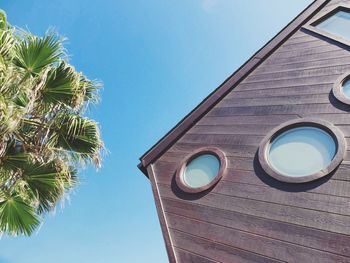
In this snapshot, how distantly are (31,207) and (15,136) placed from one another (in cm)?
94

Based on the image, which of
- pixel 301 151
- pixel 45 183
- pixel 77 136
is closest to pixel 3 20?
pixel 77 136

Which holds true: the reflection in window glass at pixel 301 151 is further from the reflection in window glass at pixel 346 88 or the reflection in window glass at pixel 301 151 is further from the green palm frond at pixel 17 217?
the green palm frond at pixel 17 217

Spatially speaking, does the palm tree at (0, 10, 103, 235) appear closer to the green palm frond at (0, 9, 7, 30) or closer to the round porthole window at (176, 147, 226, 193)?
the green palm frond at (0, 9, 7, 30)

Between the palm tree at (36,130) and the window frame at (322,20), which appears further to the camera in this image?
the window frame at (322,20)

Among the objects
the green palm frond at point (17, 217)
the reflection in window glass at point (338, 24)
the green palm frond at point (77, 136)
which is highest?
the reflection in window glass at point (338, 24)

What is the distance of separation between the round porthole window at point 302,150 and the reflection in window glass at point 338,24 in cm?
223

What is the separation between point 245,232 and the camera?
3326 mm

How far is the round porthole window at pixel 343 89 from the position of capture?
406 centimetres

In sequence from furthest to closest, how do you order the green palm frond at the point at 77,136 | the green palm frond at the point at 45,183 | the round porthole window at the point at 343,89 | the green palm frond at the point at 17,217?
the green palm frond at the point at 77,136 < the green palm frond at the point at 45,183 < the green palm frond at the point at 17,217 < the round porthole window at the point at 343,89

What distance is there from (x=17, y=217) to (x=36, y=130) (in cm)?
116

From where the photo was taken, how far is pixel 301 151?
3.85 meters

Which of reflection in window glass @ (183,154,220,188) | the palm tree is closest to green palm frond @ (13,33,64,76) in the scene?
the palm tree

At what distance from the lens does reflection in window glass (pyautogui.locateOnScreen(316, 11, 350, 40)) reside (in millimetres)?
5520

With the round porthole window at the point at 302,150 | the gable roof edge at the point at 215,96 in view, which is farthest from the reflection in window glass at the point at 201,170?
the gable roof edge at the point at 215,96
